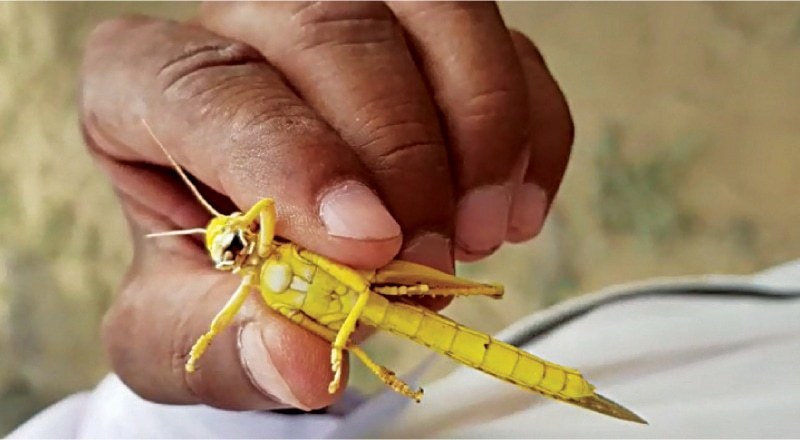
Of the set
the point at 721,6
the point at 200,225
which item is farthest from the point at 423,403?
the point at 721,6

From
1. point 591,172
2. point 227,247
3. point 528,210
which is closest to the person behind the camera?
point 227,247

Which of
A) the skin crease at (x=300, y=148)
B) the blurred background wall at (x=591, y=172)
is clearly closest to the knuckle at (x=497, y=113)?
the skin crease at (x=300, y=148)

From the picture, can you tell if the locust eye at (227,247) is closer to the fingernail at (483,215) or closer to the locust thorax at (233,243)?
the locust thorax at (233,243)

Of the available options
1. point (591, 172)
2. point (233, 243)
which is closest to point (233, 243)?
point (233, 243)

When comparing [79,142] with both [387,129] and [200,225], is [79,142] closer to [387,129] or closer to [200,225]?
[200,225]

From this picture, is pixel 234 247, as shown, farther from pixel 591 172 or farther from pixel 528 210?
pixel 591 172

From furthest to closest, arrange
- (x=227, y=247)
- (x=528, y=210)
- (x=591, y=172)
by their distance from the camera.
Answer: (x=591, y=172) → (x=528, y=210) → (x=227, y=247)
